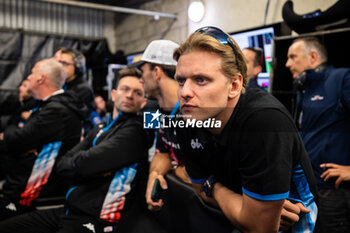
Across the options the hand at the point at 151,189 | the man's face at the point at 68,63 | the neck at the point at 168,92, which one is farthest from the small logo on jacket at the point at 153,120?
the man's face at the point at 68,63

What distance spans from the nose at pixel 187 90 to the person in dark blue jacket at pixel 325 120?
0.95 metres

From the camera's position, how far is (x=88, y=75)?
4.95 m

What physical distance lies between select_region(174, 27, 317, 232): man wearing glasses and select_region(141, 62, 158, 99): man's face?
390mm

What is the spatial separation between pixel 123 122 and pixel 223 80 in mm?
907

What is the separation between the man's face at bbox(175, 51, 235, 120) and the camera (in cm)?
60

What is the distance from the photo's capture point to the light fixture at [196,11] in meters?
0.72

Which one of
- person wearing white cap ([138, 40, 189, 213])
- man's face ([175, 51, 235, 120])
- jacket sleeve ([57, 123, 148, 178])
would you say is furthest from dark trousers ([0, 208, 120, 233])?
man's face ([175, 51, 235, 120])

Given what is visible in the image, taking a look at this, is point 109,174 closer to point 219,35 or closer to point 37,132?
point 37,132

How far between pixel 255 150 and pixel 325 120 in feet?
3.44

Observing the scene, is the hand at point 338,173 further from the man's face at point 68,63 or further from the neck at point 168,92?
the man's face at point 68,63

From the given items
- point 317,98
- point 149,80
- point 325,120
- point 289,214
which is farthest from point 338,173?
point 149,80

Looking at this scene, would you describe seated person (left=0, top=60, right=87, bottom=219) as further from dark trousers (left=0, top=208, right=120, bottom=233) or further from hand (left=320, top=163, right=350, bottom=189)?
hand (left=320, top=163, right=350, bottom=189)

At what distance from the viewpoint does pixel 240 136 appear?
688 mm

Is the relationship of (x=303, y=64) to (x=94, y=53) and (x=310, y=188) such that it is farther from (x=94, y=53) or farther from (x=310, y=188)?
(x=94, y=53)
